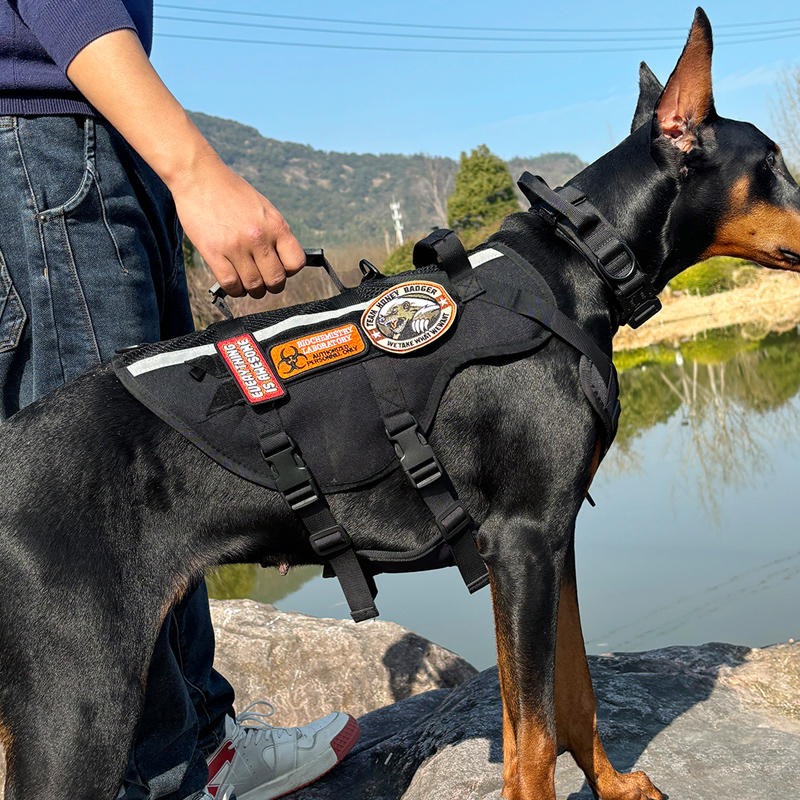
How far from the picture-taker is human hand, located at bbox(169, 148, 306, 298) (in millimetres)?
1978

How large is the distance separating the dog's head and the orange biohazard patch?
43.5 inches

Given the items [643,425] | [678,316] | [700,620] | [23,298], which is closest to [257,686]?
[700,620]

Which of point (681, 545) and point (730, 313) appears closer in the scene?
point (681, 545)

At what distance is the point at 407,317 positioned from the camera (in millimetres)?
2150

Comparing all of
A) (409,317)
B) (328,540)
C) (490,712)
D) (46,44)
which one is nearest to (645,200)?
(409,317)

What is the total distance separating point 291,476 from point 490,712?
1618mm

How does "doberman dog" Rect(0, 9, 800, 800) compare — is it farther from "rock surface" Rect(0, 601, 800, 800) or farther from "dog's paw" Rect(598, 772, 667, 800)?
"rock surface" Rect(0, 601, 800, 800)

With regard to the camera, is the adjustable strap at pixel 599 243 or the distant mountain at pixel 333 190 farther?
the distant mountain at pixel 333 190

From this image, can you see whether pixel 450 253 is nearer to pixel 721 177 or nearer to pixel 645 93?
pixel 721 177

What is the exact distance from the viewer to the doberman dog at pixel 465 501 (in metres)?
1.80

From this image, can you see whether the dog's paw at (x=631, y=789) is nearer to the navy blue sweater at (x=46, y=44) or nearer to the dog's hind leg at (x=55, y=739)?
the dog's hind leg at (x=55, y=739)

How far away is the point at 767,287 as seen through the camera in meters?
16.6

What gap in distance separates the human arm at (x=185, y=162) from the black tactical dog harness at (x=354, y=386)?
23 cm

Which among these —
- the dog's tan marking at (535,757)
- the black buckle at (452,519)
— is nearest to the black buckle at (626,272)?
the black buckle at (452,519)
